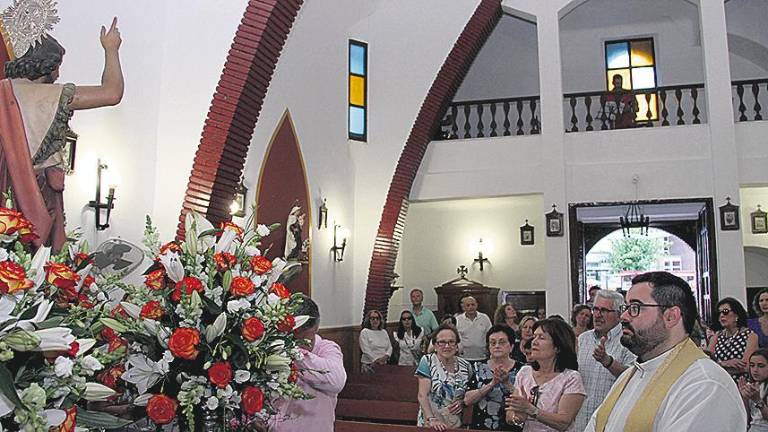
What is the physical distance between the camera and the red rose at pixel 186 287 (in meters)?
2.83

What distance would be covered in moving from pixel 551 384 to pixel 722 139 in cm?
836

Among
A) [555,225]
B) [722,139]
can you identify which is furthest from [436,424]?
[722,139]

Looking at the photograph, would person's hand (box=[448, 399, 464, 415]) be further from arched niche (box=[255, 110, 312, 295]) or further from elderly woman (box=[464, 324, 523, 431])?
arched niche (box=[255, 110, 312, 295])

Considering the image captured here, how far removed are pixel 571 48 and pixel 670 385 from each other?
13.6 metres

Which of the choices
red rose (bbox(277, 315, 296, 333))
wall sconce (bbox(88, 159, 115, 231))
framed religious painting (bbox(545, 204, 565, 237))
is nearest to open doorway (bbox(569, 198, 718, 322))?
framed religious painting (bbox(545, 204, 565, 237))

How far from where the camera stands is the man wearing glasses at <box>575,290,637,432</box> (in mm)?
4898

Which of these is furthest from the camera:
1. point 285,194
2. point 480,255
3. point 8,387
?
point 480,255

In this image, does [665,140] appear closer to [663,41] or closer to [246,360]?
[663,41]

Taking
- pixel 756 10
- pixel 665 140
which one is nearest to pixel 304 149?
pixel 665 140

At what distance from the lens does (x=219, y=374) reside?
9.10 ft

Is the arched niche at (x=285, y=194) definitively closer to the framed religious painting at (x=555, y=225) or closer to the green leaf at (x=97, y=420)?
the framed religious painting at (x=555, y=225)

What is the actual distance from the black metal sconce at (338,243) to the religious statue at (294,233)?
1.53 meters

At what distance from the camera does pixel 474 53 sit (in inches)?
498

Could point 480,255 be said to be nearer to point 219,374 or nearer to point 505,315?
point 505,315
